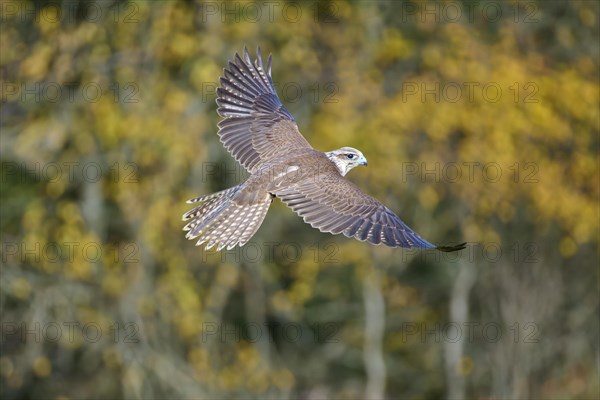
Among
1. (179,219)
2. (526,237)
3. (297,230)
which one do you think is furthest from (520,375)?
(179,219)

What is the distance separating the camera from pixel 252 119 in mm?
10938

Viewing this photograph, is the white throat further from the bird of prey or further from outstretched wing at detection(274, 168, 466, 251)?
outstretched wing at detection(274, 168, 466, 251)

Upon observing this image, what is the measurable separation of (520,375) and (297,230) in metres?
4.16

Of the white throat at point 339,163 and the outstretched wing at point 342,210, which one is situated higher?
the white throat at point 339,163

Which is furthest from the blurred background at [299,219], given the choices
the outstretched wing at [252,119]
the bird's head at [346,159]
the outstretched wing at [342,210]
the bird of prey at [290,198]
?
the outstretched wing at [342,210]

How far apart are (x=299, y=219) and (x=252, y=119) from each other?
717cm

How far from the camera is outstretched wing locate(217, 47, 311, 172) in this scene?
10562mm

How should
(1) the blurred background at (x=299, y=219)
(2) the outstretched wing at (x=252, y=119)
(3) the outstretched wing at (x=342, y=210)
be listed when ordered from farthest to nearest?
(1) the blurred background at (x=299, y=219) → (2) the outstretched wing at (x=252, y=119) → (3) the outstretched wing at (x=342, y=210)

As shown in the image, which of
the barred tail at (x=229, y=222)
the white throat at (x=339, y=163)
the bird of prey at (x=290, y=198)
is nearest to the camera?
the bird of prey at (x=290, y=198)

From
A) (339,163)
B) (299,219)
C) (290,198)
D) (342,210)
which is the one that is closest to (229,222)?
(290,198)

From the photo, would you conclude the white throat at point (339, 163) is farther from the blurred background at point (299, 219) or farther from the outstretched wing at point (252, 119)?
the blurred background at point (299, 219)

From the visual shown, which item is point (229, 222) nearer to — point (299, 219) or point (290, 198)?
point (290, 198)

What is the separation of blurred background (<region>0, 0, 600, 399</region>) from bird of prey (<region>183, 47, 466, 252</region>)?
5792 millimetres

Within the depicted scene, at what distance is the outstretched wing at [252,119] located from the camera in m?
10.6
